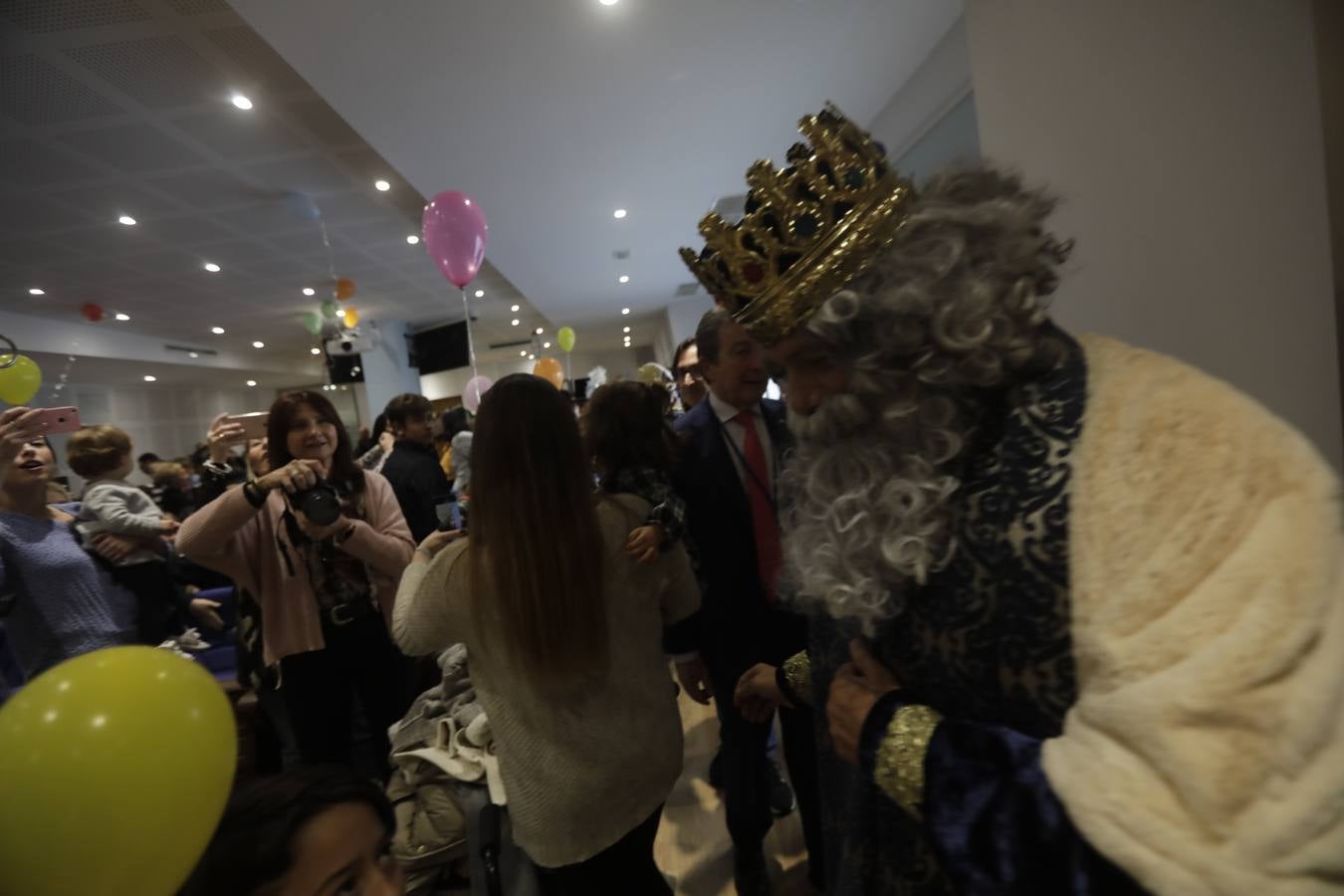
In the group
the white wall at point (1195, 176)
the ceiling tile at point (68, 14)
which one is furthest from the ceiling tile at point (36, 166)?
the white wall at point (1195, 176)

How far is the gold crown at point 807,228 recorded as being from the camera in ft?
2.50

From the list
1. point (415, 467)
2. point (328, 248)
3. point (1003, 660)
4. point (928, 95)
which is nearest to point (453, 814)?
point (1003, 660)

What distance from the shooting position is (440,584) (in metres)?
1.10

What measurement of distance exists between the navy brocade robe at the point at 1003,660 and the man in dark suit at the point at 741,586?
0.89 m

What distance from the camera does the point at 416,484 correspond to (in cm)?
273

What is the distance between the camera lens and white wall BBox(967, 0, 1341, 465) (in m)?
1.06

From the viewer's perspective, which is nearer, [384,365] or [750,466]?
[750,466]

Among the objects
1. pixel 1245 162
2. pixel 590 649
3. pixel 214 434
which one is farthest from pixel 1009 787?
pixel 214 434

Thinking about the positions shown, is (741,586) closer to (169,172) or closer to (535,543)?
(535,543)

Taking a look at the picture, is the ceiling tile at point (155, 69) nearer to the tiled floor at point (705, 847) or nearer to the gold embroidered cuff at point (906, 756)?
the gold embroidered cuff at point (906, 756)

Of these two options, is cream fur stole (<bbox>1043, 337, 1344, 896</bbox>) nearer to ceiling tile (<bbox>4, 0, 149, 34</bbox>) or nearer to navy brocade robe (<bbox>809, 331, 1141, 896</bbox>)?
navy brocade robe (<bbox>809, 331, 1141, 896</bbox>)

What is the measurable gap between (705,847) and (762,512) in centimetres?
129

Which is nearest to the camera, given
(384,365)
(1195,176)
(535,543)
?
(535,543)

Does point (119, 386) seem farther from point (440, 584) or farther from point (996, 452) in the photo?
point (996, 452)
